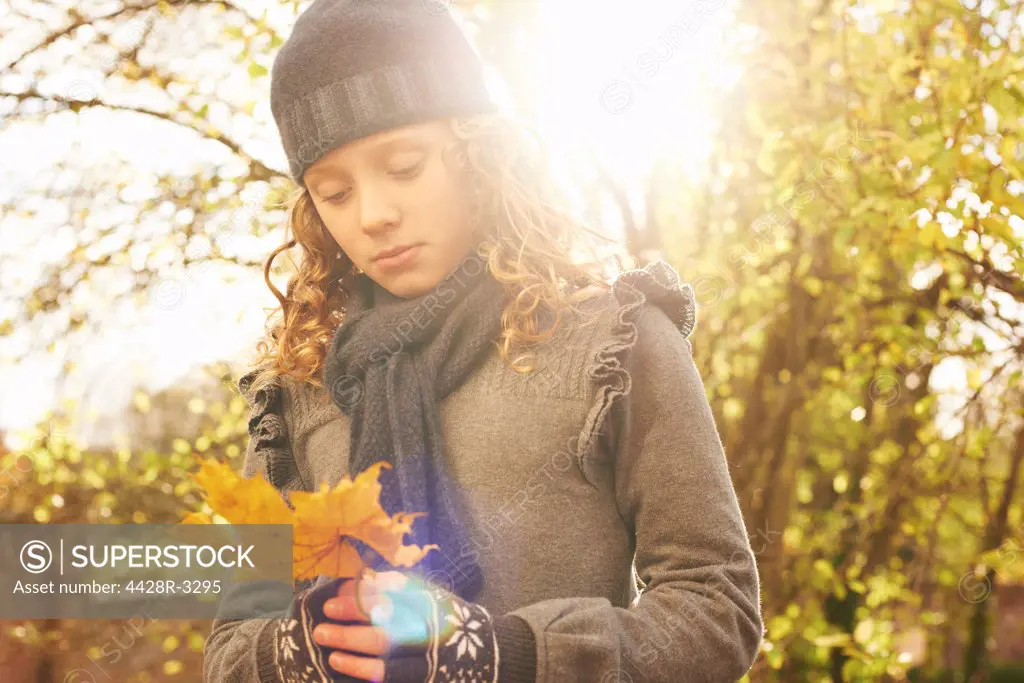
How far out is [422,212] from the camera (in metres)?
1.51

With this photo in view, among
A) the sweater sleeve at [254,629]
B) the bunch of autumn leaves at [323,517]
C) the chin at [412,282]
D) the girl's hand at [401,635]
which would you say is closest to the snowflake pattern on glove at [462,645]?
the girl's hand at [401,635]

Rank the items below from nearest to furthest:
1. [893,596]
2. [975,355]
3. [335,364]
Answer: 1. [335,364]
2. [975,355]
3. [893,596]

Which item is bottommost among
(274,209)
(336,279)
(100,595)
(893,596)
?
(893,596)

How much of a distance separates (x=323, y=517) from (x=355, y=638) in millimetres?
172

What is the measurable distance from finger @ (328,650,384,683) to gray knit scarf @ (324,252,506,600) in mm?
220

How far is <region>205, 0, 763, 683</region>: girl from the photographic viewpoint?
130cm

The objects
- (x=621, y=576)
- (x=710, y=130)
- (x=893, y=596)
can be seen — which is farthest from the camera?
(x=893, y=596)

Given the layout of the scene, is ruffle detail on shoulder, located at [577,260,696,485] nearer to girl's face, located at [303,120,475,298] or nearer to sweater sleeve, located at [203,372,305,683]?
girl's face, located at [303,120,475,298]

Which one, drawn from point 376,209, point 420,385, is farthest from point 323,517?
point 376,209

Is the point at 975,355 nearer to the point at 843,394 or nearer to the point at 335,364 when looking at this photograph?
the point at 843,394

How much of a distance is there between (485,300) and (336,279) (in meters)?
0.45

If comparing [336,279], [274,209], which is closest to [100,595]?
[274,209]

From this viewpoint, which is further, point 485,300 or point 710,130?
point 710,130

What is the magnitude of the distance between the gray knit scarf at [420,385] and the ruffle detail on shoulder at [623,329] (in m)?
0.20
